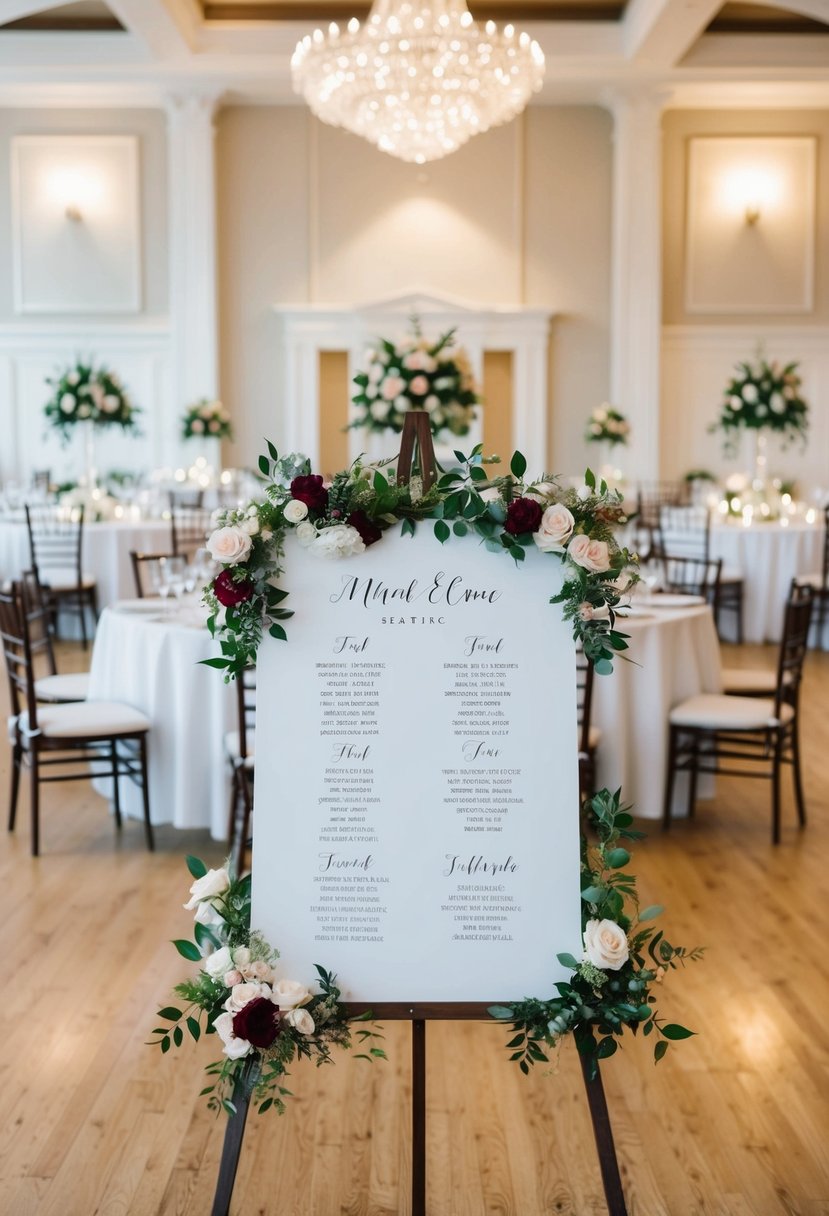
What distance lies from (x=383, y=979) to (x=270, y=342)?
42.0 feet

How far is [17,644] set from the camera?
504 cm

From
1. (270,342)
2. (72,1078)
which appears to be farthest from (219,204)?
(72,1078)

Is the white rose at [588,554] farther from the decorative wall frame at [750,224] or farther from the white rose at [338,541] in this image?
the decorative wall frame at [750,224]

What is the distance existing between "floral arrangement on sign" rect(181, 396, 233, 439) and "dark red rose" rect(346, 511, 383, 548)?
10482 mm

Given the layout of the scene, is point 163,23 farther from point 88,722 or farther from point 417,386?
point 88,722

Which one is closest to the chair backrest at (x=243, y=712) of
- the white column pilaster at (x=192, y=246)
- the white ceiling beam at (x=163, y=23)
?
the white ceiling beam at (x=163, y=23)

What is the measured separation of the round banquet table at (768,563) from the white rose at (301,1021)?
7901 mm

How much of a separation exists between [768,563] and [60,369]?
848 cm

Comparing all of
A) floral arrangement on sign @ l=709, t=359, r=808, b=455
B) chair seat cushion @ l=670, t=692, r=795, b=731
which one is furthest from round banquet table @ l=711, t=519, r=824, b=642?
chair seat cushion @ l=670, t=692, r=795, b=731

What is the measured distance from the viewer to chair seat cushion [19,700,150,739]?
4.80m

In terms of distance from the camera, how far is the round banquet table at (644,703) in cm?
502

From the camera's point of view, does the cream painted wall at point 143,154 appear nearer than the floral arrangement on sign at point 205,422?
No

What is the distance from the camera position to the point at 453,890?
2.26m

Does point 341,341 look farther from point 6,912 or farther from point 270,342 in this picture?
point 6,912
